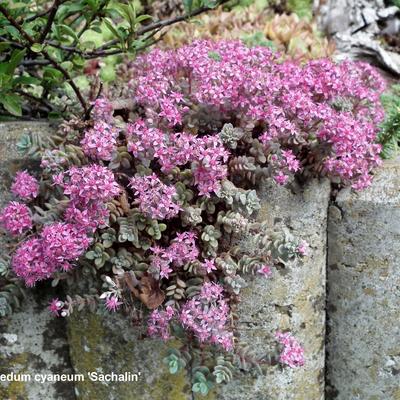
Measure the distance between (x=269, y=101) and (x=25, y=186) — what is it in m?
0.85

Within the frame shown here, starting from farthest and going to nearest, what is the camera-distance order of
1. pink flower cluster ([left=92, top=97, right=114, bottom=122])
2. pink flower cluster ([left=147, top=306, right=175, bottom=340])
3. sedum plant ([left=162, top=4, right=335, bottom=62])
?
sedum plant ([left=162, top=4, right=335, bottom=62]), pink flower cluster ([left=92, top=97, right=114, bottom=122]), pink flower cluster ([left=147, top=306, right=175, bottom=340])

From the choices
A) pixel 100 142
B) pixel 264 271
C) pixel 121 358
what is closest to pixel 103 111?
pixel 100 142

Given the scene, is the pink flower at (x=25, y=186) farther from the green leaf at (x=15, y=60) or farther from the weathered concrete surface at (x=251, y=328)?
the green leaf at (x=15, y=60)

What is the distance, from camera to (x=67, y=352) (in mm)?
2256

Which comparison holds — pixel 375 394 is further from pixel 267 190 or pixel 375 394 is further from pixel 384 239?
pixel 267 190

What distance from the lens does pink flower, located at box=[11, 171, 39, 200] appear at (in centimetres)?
196

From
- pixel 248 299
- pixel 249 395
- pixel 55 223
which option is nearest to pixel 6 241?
pixel 55 223

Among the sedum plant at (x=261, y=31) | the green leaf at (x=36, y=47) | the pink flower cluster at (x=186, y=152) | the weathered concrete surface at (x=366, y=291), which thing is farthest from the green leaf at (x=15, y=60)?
the sedum plant at (x=261, y=31)

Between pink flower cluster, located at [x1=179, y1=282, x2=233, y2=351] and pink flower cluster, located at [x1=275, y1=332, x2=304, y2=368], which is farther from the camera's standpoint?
pink flower cluster, located at [x1=275, y1=332, x2=304, y2=368]

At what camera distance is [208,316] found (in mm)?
1841

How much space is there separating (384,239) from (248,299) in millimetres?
534

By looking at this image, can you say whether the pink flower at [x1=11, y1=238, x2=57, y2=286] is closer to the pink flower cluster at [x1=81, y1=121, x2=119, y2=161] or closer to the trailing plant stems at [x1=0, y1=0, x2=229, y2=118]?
the pink flower cluster at [x1=81, y1=121, x2=119, y2=161]

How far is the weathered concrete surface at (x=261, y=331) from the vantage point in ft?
6.86

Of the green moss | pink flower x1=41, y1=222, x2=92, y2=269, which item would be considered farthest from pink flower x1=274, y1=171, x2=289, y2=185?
the green moss
